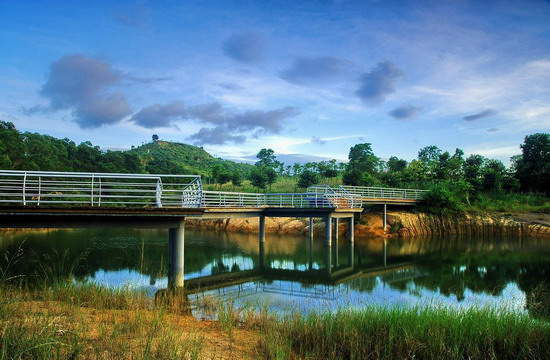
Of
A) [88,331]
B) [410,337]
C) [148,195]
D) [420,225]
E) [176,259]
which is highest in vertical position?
[148,195]

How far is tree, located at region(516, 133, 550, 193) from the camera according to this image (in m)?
49.2

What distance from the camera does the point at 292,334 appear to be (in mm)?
8039

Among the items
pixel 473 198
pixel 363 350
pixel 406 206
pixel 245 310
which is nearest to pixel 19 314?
pixel 245 310

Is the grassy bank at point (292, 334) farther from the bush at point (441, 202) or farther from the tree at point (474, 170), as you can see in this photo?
the tree at point (474, 170)

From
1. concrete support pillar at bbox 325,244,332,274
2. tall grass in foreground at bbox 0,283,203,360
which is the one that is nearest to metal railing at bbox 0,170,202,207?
tall grass in foreground at bbox 0,283,203,360

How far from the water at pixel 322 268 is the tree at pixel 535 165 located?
19.9m

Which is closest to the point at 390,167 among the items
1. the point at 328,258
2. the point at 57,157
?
the point at 328,258

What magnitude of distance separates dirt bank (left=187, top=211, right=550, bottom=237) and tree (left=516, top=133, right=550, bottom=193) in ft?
43.0

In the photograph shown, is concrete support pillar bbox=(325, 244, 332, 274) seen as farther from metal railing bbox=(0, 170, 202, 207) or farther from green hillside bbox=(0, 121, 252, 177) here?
green hillside bbox=(0, 121, 252, 177)

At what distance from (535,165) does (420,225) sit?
24150 millimetres

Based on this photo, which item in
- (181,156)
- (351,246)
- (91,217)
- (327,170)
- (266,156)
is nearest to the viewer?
(91,217)

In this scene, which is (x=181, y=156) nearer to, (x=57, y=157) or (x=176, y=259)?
(x=57, y=157)

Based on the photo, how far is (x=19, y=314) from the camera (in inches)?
275

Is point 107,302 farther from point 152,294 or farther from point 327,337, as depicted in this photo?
point 327,337
